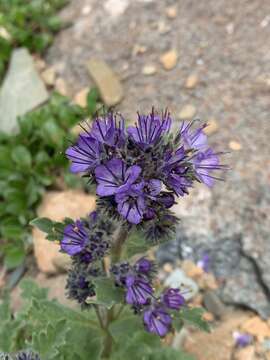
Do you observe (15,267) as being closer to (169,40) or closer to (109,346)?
(109,346)

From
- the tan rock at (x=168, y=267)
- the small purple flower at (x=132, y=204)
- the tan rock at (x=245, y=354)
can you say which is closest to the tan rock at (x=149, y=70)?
the tan rock at (x=168, y=267)

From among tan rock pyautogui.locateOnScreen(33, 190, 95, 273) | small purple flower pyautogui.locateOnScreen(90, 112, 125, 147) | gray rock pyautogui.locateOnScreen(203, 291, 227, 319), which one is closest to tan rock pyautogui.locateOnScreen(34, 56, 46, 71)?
tan rock pyautogui.locateOnScreen(33, 190, 95, 273)

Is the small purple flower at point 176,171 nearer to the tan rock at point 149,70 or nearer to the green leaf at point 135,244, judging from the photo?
the green leaf at point 135,244

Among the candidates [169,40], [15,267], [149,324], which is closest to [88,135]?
[149,324]

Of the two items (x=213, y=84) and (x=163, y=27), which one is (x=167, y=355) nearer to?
(x=213, y=84)

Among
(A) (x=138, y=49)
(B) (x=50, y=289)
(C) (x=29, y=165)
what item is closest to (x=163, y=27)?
(A) (x=138, y=49)

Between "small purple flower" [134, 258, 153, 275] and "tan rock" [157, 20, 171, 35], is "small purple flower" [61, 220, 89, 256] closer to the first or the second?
"small purple flower" [134, 258, 153, 275]
